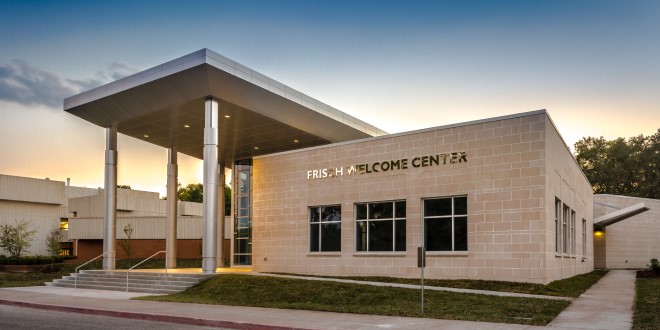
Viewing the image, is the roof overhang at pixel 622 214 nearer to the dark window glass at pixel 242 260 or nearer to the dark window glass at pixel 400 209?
the dark window glass at pixel 400 209

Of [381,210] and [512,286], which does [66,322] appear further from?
[512,286]

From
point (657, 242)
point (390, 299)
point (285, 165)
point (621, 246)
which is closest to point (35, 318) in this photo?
point (390, 299)

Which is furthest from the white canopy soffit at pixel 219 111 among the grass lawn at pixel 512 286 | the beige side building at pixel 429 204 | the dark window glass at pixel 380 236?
the grass lawn at pixel 512 286

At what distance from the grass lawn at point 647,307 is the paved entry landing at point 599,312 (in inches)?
6.6

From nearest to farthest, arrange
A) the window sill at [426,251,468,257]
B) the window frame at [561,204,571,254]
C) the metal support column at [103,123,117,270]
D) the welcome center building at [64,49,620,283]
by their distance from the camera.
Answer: the welcome center building at [64,49,620,283]
the window sill at [426,251,468,257]
the window frame at [561,204,571,254]
the metal support column at [103,123,117,270]

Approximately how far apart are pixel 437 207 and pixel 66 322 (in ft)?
45.8

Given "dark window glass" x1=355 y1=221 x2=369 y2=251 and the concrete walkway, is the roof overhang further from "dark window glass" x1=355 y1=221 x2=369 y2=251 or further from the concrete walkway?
"dark window glass" x1=355 y1=221 x2=369 y2=251

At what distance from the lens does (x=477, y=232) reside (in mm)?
22781

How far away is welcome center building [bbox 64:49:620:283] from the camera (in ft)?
72.7

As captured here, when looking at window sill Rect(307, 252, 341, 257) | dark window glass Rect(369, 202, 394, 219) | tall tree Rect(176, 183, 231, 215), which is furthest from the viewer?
tall tree Rect(176, 183, 231, 215)

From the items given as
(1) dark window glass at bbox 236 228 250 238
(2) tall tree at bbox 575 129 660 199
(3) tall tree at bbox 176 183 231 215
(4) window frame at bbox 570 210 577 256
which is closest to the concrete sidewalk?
(1) dark window glass at bbox 236 228 250 238

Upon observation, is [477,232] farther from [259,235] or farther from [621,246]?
[621,246]

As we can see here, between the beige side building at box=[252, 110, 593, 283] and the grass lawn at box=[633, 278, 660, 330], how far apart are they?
3.02 meters

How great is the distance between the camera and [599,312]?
53.9 ft
